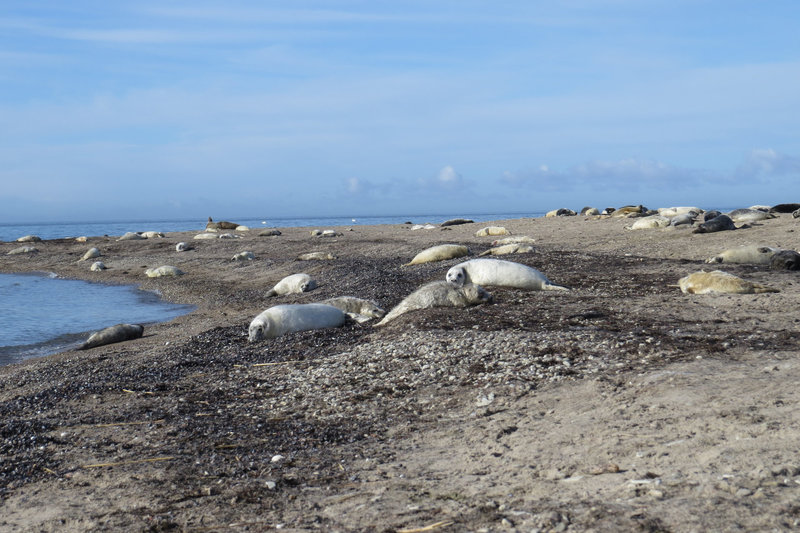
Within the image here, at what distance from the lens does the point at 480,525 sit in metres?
2.84

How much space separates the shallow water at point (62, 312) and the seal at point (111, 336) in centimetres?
79

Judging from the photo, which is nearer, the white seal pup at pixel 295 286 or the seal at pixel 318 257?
the white seal pup at pixel 295 286

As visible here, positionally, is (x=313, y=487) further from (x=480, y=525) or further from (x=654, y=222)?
(x=654, y=222)

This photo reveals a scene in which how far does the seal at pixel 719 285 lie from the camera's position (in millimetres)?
8008

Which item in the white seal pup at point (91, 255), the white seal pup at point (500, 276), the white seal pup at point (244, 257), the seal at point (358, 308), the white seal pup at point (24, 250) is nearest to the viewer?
the seal at point (358, 308)

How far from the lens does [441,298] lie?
8.07 meters

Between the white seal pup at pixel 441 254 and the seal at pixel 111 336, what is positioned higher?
the white seal pup at pixel 441 254

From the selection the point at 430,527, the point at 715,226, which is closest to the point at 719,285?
the point at 430,527

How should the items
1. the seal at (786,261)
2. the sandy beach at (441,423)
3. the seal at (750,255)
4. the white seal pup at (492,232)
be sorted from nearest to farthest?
1. the sandy beach at (441,423)
2. the seal at (786,261)
3. the seal at (750,255)
4. the white seal pup at (492,232)

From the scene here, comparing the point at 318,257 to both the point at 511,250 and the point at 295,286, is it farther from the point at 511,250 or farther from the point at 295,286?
the point at 511,250

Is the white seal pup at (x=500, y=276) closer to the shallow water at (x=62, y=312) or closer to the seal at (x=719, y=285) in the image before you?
the seal at (x=719, y=285)

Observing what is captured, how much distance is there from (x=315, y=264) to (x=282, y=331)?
25.8 ft

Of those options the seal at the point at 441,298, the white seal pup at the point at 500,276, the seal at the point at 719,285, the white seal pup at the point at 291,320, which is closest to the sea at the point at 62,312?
the white seal pup at the point at 291,320

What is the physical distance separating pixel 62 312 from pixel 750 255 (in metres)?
12.6
